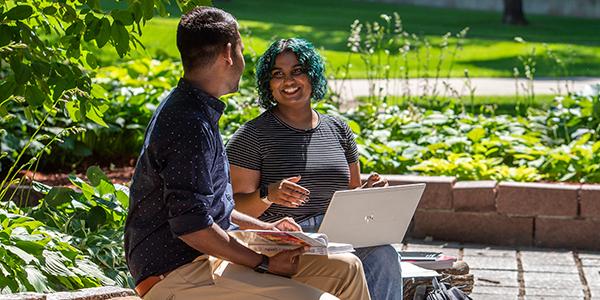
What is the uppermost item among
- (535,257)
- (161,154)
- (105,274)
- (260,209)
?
(161,154)

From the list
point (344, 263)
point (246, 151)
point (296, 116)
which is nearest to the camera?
point (344, 263)

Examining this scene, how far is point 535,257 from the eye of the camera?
7.30 meters

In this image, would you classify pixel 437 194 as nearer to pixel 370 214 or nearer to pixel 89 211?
pixel 89 211

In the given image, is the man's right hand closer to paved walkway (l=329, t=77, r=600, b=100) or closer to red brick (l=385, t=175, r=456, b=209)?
red brick (l=385, t=175, r=456, b=209)

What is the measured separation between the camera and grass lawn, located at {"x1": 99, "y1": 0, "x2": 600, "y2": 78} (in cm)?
1703

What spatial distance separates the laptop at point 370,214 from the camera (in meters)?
4.54

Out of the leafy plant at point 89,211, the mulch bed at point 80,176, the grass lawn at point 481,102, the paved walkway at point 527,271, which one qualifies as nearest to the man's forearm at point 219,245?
the leafy plant at point 89,211

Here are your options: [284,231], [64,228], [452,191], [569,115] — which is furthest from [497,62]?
[284,231]

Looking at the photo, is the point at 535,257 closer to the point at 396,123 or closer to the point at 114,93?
the point at 396,123

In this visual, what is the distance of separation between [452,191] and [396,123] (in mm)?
1450

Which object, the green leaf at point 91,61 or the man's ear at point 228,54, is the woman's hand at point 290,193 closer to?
the man's ear at point 228,54

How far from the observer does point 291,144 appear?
17.0 feet

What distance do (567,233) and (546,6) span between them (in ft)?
83.1

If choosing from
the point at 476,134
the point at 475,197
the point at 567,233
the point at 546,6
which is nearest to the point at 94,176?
the point at 475,197
